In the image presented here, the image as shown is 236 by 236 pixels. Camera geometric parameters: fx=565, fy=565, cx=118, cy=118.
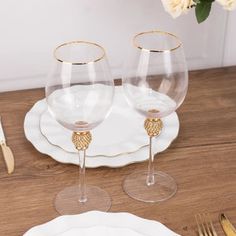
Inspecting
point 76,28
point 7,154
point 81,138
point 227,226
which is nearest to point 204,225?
point 227,226

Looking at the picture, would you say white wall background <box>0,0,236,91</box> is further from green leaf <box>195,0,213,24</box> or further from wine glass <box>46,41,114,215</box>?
wine glass <box>46,41,114,215</box>

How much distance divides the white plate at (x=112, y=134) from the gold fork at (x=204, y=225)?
0.22 m

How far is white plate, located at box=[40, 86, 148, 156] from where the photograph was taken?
45.3 inches

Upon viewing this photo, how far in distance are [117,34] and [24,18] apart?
0.25 metres

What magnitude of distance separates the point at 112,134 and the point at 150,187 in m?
0.18

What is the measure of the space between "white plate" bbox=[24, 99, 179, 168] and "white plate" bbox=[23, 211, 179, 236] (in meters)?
0.17

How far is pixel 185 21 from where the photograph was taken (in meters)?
1.52

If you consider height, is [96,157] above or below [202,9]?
below

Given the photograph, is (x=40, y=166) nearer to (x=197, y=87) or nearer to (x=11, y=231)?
(x=11, y=231)

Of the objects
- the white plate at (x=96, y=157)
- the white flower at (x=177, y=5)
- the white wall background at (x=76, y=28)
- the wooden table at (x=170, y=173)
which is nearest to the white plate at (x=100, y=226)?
the wooden table at (x=170, y=173)

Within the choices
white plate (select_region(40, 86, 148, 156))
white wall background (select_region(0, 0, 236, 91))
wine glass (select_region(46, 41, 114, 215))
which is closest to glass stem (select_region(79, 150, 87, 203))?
wine glass (select_region(46, 41, 114, 215))

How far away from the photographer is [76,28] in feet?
4.77

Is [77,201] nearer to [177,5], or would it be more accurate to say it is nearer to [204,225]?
[204,225]

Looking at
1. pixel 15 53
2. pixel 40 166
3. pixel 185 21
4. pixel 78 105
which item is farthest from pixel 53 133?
pixel 185 21
